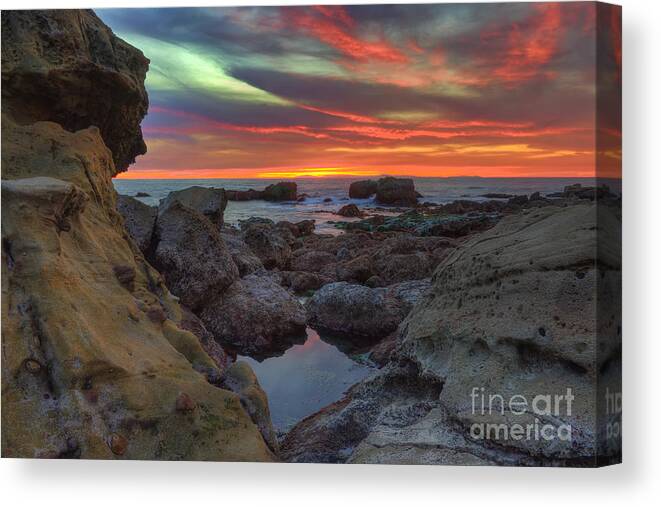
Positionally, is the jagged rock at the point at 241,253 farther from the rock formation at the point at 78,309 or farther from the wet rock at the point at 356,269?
the rock formation at the point at 78,309

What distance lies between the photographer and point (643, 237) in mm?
6836

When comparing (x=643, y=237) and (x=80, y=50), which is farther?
(x=80, y=50)

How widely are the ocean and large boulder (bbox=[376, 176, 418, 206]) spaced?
0.09m

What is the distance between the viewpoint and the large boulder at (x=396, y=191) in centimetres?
781

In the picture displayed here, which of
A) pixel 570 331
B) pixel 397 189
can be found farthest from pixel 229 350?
pixel 570 331

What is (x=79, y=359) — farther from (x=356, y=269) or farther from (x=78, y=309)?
(x=356, y=269)

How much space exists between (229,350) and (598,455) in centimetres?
462

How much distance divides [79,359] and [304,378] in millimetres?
2624

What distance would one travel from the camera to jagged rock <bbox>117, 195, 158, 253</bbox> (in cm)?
890

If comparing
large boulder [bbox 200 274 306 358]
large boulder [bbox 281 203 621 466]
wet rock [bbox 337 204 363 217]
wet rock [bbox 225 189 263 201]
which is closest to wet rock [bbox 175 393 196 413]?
large boulder [bbox 281 203 621 466]

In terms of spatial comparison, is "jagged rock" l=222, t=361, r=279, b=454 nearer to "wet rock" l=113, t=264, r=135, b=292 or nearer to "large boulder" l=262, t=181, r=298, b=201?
"wet rock" l=113, t=264, r=135, b=292

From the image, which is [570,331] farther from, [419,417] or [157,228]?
[157,228]

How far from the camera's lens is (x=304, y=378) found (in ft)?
26.7

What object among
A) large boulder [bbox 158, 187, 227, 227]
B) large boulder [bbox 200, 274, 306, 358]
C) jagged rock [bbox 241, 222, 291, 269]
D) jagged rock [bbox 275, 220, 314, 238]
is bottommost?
large boulder [bbox 200, 274, 306, 358]
